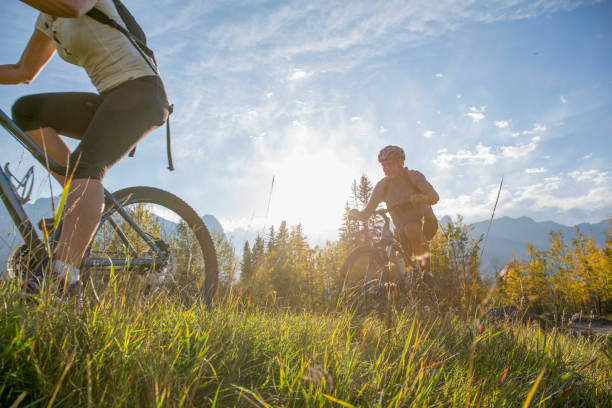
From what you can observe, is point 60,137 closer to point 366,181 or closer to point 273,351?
point 273,351

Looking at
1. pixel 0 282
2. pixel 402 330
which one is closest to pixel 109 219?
pixel 0 282

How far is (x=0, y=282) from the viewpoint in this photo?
1359 mm

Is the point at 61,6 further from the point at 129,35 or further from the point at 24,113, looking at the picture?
the point at 24,113

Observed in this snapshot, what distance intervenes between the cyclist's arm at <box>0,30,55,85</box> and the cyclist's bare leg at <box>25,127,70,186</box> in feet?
1.40

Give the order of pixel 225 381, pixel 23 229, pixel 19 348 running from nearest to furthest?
pixel 19 348, pixel 225 381, pixel 23 229

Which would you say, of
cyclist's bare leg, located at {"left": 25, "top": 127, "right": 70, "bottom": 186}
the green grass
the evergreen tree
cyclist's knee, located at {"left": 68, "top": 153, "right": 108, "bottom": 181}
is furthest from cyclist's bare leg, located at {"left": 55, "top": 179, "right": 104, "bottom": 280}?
the evergreen tree

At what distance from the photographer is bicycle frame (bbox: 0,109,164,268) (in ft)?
5.48

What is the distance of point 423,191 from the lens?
16.1ft

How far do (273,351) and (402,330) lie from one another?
115 cm

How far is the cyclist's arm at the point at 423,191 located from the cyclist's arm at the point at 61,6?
4.12 metres

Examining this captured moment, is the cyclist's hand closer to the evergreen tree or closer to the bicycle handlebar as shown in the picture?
the evergreen tree

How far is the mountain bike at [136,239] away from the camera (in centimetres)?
174

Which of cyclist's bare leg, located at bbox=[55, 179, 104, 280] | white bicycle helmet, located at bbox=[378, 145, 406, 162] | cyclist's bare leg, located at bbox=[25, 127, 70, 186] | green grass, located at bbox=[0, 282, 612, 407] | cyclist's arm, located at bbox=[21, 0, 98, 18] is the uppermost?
white bicycle helmet, located at bbox=[378, 145, 406, 162]

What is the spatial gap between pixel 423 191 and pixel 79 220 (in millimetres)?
4701
